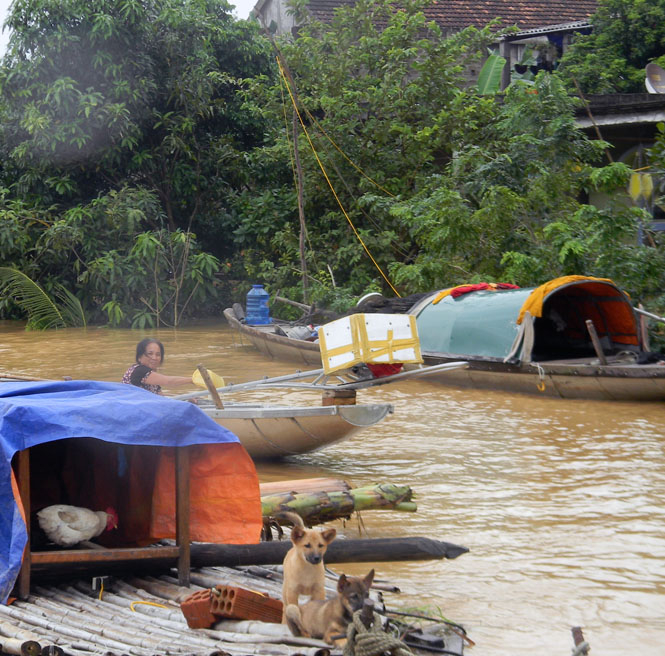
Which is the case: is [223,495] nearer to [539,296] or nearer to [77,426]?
[77,426]

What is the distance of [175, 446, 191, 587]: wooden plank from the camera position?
4254mm

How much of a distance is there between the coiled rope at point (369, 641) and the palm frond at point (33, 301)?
16504 mm

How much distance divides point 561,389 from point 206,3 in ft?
45.4

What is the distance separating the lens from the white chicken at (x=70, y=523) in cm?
431

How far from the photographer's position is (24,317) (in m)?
20.6

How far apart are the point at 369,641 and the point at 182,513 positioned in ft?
4.22

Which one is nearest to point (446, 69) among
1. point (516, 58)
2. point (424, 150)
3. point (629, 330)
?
point (424, 150)

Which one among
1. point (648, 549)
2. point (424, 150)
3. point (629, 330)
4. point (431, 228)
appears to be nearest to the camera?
point (648, 549)

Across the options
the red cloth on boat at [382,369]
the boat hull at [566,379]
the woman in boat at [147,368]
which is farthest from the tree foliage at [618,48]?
the woman in boat at [147,368]

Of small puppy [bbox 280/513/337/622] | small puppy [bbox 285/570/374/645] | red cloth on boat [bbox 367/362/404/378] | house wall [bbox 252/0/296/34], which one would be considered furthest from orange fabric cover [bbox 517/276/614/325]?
house wall [bbox 252/0/296/34]

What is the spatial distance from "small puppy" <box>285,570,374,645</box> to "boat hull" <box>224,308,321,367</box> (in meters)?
9.27

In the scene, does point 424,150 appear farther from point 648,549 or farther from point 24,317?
point 648,549

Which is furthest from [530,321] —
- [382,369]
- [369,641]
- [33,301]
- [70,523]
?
[33,301]

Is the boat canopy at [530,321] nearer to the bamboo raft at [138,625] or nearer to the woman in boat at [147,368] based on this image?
the woman in boat at [147,368]
